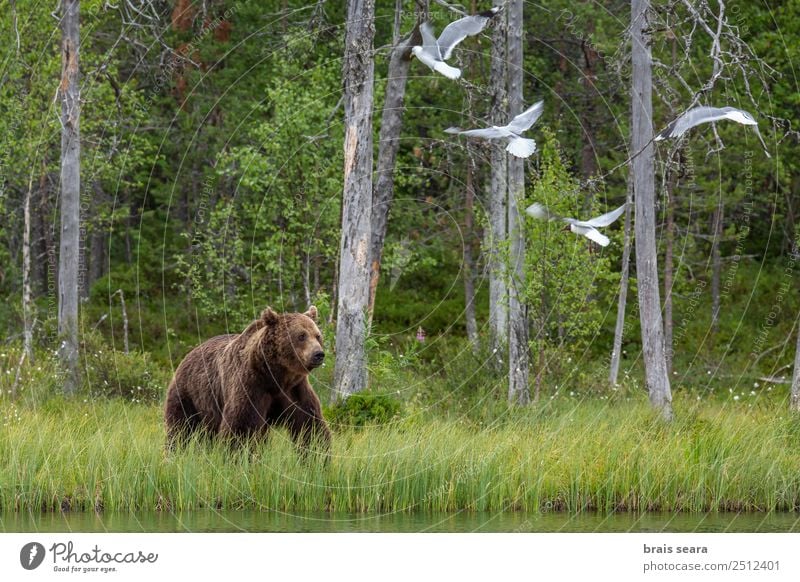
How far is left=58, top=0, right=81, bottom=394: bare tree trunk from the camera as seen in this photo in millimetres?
17250

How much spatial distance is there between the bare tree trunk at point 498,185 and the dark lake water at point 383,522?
553 cm

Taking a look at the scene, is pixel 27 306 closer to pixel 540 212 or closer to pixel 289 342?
pixel 540 212

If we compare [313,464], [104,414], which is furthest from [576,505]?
[104,414]

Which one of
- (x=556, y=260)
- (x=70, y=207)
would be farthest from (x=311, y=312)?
(x=70, y=207)

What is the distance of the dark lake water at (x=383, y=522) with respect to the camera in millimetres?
10164

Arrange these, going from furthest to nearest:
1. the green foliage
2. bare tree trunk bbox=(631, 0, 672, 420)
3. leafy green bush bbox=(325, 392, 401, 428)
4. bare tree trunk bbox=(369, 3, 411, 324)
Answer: bare tree trunk bbox=(369, 3, 411, 324) → the green foliage → bare tree trunk bbox=(631, 0, 672, 420) → leafy green bush bbox=(325, 392, 401, 428)

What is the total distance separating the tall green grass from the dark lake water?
0.56 feet

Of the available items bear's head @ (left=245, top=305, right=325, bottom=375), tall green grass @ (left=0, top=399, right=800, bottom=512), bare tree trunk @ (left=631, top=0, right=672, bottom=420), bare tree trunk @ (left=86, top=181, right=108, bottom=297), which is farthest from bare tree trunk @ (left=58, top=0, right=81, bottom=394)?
bare tree trunk @ (left=86, top=181, right=108, bottom=297)

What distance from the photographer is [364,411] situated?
12891 millimetres

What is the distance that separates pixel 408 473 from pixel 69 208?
8750 mm

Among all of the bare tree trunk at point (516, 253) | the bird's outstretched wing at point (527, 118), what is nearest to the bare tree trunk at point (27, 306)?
the bare tree trunk at point (516, 253)

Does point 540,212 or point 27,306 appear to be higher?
point 540,212

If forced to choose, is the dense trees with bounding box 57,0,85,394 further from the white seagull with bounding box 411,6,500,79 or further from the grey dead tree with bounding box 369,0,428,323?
the white seagull with bounding box 411,6,500,79

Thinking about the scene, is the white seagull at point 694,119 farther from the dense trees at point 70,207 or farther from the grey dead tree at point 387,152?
the dense trees at point 70,207
